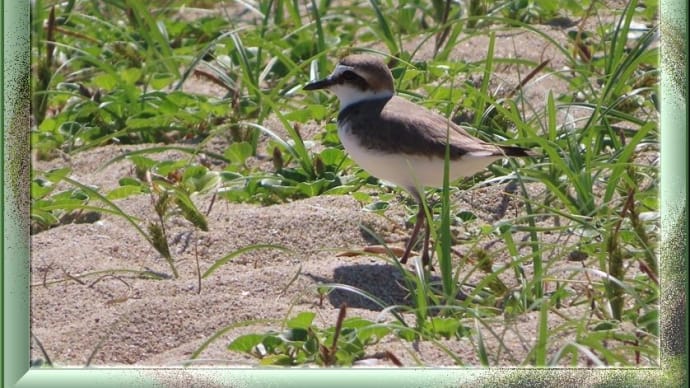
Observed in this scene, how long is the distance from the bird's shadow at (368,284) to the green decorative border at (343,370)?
0.91 meters

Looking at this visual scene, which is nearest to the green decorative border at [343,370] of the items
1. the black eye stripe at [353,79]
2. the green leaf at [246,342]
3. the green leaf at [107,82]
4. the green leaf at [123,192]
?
the green leaf at [246,342]

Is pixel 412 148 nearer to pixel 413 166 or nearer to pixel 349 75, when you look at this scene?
pixel 413 166

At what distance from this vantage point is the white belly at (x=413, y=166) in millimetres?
5316

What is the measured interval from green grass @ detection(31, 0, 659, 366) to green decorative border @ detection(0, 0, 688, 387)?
0.10 meters

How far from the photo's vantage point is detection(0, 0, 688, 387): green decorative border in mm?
3992

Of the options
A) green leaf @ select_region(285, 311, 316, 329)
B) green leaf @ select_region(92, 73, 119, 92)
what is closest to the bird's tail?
green leaf @ select_region(285, 311, 316, 329)

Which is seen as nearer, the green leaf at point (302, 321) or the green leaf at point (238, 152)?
the green leaf at point (302, 321)

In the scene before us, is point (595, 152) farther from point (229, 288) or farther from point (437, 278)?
point (229, 288)

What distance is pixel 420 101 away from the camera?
19.9ft

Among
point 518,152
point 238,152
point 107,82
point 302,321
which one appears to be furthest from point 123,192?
point 518,152

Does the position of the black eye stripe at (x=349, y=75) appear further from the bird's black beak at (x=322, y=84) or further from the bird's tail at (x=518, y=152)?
the bird's tail at (x=518, y=152)

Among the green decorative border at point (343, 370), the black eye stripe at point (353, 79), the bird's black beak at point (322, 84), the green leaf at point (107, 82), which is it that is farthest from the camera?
the green leaf at point (107, 82)

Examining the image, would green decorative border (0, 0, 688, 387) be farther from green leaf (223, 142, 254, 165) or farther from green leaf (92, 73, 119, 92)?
green leaf (92, 73, 119, 92)

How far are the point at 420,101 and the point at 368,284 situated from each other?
1.29 meters
